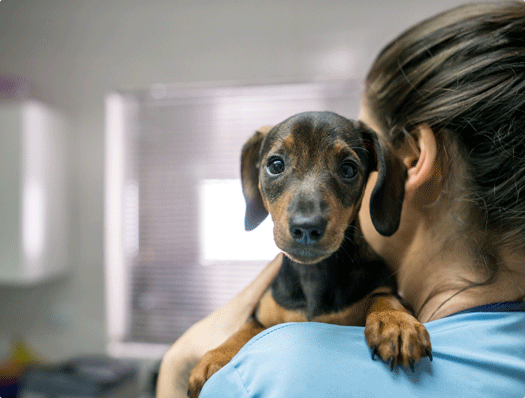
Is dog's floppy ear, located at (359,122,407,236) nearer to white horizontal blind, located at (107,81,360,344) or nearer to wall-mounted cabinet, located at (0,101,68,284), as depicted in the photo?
white horizontal blind, located at (107,81,360,344)

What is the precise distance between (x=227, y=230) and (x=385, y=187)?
184mm

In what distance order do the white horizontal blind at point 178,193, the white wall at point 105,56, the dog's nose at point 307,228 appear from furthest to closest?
1. the white wall at point 105,56
2. the white horizontal blind at point 178,193
3. the dog's nose at point 307,228

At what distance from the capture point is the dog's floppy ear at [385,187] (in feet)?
1.05

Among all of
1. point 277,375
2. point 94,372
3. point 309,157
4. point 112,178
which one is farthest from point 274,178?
point 94,372

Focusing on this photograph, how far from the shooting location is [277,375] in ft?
1.06

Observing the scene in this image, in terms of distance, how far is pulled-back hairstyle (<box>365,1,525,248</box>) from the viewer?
0.38 m

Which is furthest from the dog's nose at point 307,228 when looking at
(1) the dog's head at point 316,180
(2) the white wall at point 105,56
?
(2) the white wall at point 105,56

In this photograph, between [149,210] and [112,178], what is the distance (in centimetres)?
7

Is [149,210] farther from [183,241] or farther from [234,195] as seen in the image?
[234,195]

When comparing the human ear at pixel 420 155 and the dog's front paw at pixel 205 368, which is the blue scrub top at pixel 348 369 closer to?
the dog's front paw at pixel 205 368

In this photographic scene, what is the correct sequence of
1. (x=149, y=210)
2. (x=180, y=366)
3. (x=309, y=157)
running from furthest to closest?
(x=149, y=210), (x=180, y=366), (x=309, y=157)

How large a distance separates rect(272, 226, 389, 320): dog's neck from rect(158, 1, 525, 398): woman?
19mm

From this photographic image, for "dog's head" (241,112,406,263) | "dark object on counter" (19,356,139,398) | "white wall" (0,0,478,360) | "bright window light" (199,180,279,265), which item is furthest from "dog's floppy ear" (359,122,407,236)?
"dark object on counter" (19,356,139,398)

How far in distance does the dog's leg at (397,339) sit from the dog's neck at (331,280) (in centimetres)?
4
